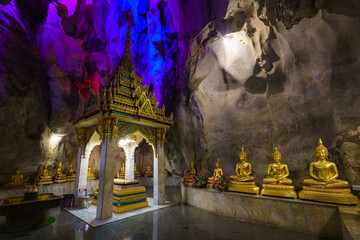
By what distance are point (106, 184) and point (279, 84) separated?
9.24 m

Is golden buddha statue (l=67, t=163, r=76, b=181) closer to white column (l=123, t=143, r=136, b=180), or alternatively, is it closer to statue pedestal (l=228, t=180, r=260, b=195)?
white column (l=123, t=143, r=136, b=180)

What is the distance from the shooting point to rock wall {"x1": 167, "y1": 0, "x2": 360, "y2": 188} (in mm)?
6660

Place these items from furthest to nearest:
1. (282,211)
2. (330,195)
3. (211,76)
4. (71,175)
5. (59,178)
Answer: (71,175) → (59,178) → (211,76) → (282,211) → (330,195)

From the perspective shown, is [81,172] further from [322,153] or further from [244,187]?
[322,153]

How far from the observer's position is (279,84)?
844 centimetres

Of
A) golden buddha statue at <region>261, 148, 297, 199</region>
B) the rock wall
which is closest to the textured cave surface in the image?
the rock wall

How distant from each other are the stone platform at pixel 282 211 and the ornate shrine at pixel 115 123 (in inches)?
130

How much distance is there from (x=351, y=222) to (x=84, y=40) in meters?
23.7

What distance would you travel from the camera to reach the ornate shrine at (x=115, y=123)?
23.4ft

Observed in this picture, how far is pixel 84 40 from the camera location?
1889 centimetres

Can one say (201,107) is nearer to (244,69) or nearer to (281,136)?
(244,69)

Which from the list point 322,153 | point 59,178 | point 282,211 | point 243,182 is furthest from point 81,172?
point 322,153

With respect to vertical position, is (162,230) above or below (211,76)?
below

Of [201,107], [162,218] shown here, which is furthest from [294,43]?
[162,218]
